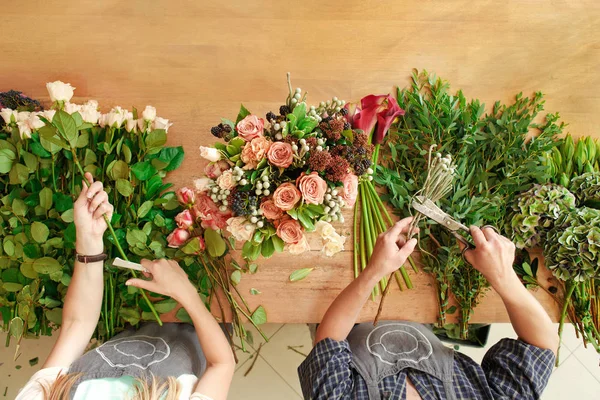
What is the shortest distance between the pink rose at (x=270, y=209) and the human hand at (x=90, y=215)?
0.52 metres

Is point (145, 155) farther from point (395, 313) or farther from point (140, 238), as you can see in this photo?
point (395, 313)

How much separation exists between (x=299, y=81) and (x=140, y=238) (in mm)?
744

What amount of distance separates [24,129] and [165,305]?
70 centimetres

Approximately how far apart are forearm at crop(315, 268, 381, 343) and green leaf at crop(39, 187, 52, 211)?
0.94 meters

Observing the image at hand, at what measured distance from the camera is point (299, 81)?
4.49ft

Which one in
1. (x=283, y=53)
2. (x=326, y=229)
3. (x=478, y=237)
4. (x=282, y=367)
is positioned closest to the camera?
(x=326, y=229)

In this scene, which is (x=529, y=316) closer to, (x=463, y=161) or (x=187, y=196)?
(x=463, y=161)

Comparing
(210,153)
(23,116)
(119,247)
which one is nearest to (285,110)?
(210,153)

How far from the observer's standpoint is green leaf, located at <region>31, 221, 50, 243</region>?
119 cm

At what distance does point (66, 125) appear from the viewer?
112 cm

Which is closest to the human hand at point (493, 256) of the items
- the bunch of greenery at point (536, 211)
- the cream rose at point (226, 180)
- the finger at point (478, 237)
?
the finger at point (478, 237)

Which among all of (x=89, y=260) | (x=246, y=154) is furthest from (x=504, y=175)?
(x=89, y=260)

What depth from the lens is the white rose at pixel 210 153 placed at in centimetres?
94

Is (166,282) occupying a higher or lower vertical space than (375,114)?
lower
